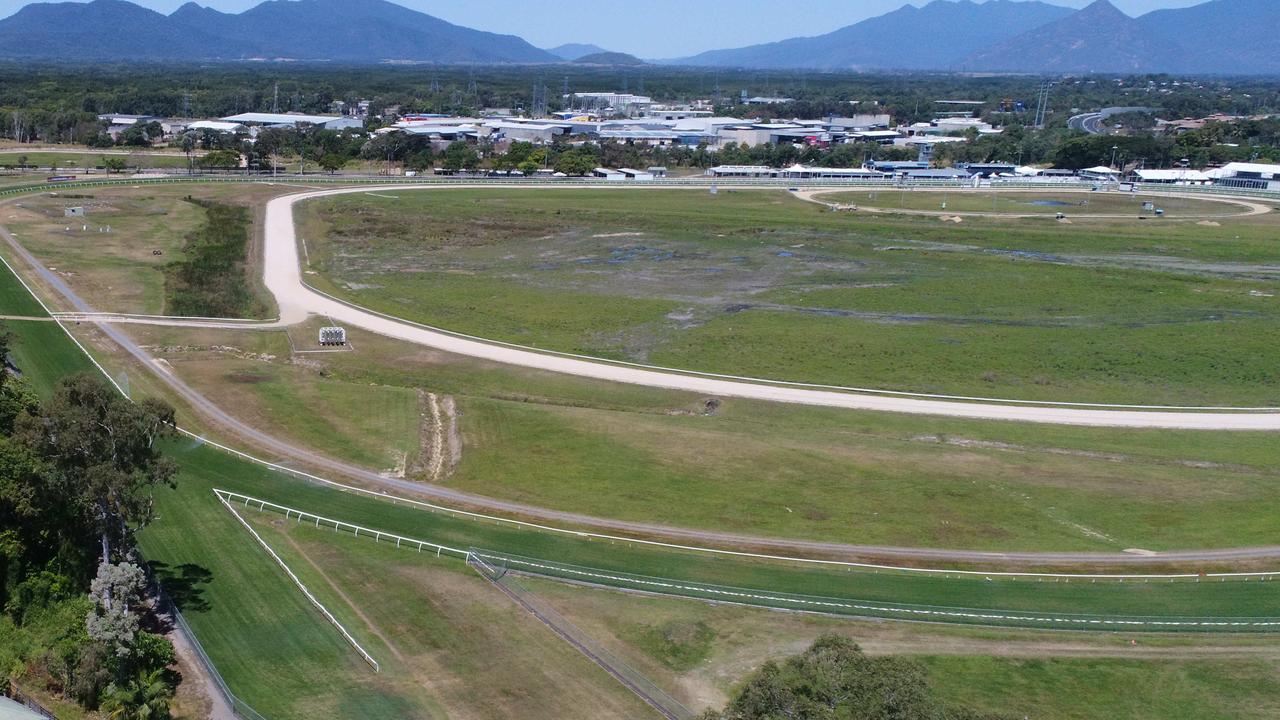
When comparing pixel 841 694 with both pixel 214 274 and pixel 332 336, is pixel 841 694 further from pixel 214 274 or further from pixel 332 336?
pixel 214 274

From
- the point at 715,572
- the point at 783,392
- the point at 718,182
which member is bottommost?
the point at 715,572

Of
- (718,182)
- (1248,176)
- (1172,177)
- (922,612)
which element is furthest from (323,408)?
(1248,176)

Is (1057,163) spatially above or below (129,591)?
above

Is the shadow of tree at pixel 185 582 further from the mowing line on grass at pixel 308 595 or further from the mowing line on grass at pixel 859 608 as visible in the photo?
the mowing line on grass at pixel 859 608

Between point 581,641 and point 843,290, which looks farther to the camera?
point 843,290

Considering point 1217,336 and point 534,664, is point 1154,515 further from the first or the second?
point 1217,336

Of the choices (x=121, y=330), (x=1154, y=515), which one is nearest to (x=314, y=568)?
(x=1154, y=515)

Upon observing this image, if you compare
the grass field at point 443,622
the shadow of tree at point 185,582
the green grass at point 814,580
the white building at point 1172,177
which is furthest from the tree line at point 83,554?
the white building at point 1172,177
